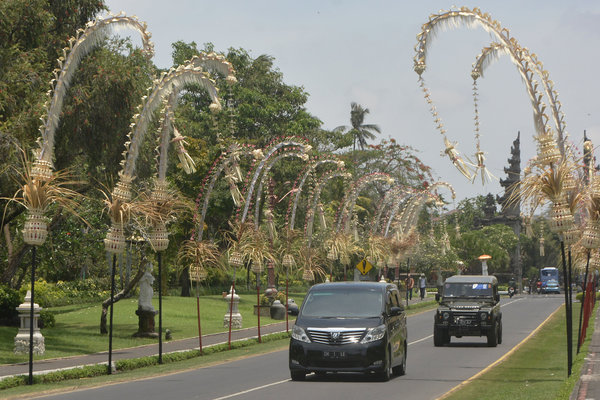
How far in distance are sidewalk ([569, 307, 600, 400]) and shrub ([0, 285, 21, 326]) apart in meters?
20.2

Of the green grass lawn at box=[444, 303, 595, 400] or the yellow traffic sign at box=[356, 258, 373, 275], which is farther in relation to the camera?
the yellow traffic sign at box=[356, 258, 373, 275]

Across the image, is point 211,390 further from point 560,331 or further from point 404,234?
point 404,234

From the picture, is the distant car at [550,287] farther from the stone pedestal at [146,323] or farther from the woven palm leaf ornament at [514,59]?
the woven palm leaf ornament at [514,59]

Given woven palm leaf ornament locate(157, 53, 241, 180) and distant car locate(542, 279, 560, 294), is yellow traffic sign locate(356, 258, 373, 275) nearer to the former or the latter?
woven palm leaf ornament locate(157, 53, 241, 180)

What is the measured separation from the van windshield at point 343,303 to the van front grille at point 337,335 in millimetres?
672

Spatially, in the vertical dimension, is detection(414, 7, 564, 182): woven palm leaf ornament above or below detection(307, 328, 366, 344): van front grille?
above

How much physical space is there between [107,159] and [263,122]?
41.2 meters

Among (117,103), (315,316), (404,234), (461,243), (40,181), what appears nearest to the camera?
(315,316)

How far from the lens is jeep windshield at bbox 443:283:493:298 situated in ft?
103

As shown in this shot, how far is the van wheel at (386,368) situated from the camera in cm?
1915

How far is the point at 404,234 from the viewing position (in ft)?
215

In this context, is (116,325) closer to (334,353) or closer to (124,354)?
(124,354)

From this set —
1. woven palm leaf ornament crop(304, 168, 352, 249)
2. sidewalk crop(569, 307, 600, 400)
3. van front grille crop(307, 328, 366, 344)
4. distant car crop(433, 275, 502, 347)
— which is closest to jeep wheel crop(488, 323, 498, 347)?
distant car crop(433, 275, 502, 347)

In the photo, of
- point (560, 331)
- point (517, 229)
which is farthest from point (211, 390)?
point (517, 229)
